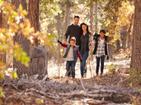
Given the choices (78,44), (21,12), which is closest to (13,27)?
(21,12)

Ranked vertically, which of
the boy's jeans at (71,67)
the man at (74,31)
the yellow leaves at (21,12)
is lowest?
the boy's jeans at (71,67)

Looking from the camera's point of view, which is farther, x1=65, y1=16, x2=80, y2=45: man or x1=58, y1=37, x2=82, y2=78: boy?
x1=65, y1=16, x2=80, y2=45: man

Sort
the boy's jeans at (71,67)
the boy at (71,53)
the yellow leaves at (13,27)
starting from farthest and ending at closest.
A: the boy's jeans at (71,67) → the boy at (71,53) → the yellow leaves at (13,27)

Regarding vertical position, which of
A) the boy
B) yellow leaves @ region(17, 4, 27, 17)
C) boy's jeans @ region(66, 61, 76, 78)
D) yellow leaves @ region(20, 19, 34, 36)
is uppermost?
yellow leaves @ region(17, 4, 27, 17)

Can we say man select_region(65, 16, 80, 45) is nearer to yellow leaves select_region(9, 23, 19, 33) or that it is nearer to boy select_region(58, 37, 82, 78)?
boy select_region(58, 37, 82, 78)

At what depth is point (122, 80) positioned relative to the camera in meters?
11.6

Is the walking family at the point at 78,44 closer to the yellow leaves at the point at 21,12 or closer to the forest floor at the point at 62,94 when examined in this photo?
the forest floor at the point at 62,94

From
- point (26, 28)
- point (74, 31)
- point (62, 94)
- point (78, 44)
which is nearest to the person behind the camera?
point (26, 28)

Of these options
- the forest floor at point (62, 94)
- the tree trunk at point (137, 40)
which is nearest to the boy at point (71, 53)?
the tree trunk at point (137, 40)

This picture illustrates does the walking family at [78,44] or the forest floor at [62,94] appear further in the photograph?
the walking family at [78,44]

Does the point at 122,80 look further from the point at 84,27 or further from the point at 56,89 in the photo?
the point at 56,89

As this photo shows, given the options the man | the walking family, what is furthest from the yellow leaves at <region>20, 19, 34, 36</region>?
the man

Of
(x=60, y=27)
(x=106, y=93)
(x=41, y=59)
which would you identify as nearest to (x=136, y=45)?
(x=41, y=59)

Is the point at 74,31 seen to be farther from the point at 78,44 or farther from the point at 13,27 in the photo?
the point at 13,27
